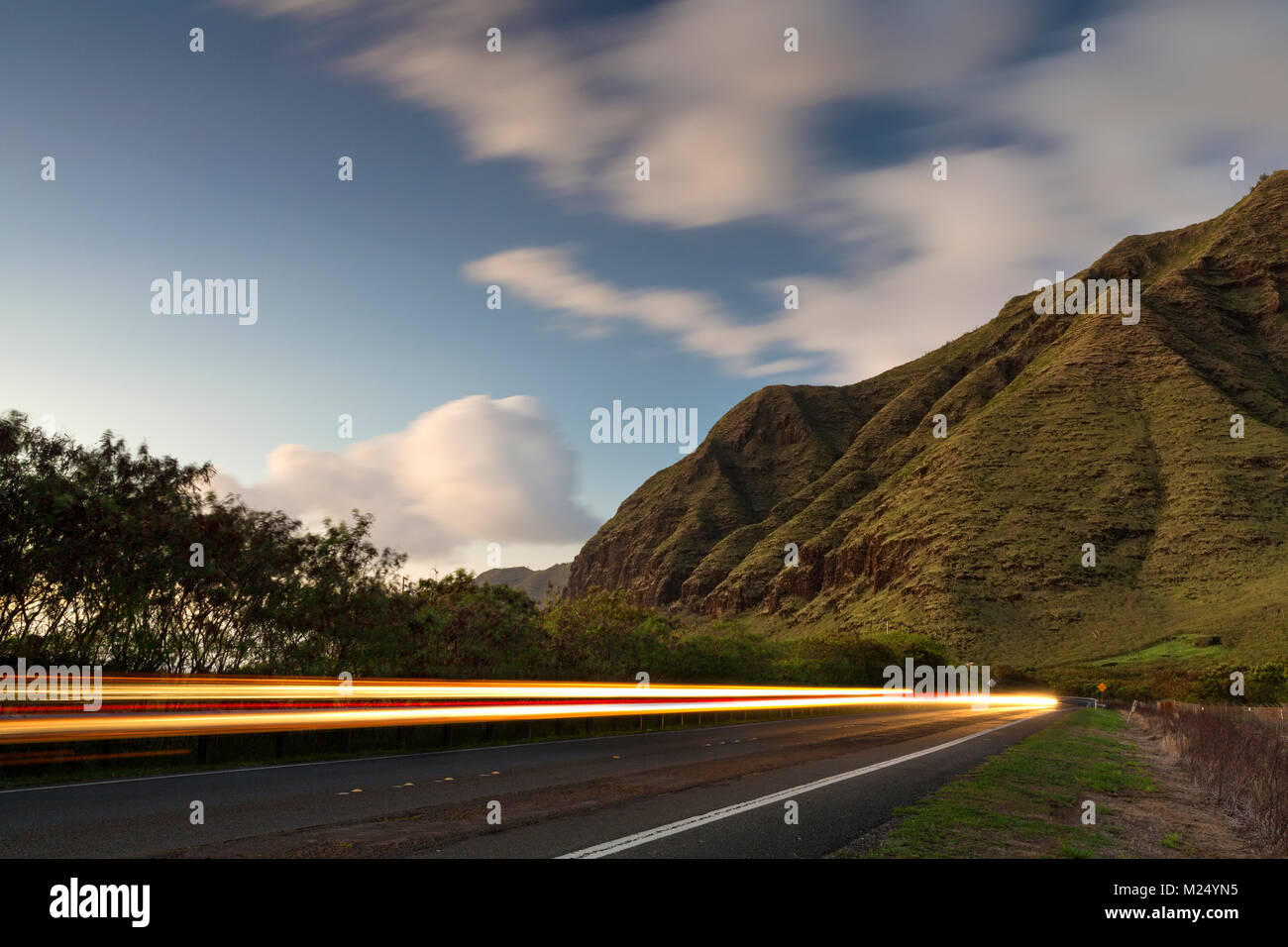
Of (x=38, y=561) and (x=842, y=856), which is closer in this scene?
(x=842, y=856)

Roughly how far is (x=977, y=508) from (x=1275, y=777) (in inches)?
4446

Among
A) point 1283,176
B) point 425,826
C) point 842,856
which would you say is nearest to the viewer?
point 842,856

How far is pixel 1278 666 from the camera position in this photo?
7225 centimetres

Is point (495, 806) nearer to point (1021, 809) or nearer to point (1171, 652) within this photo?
point (1021, 809)

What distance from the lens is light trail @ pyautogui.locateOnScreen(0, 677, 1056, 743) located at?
47.6 ft

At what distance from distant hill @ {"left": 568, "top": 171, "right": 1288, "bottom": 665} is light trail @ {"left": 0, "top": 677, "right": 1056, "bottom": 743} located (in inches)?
3166

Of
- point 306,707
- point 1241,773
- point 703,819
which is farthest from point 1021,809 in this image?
point 306,707

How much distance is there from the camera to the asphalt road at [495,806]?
8.17 m

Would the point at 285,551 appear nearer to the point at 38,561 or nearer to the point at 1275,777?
the point at 38,561

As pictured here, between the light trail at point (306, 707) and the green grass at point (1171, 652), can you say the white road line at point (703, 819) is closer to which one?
the light trail at point (306, 707)

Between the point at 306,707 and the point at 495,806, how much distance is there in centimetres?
1068

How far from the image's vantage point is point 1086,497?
115000mm

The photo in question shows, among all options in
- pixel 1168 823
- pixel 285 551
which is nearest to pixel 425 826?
pixel 1168 823

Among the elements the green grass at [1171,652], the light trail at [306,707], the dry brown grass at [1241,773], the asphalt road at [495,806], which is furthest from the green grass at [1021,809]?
the green grass at [1171,652]
